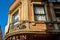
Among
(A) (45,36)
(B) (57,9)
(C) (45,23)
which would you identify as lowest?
(A) (45,36)

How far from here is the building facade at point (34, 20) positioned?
13.5 meters

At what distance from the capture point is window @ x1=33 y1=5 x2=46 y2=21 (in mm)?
15297

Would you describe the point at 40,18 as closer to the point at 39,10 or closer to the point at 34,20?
the point at 34,20

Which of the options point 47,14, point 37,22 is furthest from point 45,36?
point 47,14

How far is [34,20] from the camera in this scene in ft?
48.6

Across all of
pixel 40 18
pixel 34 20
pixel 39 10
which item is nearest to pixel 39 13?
pixel 39 10

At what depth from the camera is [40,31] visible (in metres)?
13.6

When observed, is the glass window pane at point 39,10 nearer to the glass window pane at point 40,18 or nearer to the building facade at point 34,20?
the building facade at point 34,20

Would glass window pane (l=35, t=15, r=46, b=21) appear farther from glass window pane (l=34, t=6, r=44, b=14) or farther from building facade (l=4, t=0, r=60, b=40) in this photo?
glass window pane (l=34, t=6, r=44, b=14)

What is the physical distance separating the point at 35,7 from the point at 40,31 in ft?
10.8

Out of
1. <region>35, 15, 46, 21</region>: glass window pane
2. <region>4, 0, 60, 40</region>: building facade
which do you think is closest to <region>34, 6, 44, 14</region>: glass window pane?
<region>4, 0, 60, 40</region>: building facade

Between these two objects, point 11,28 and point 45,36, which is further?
point 11,28

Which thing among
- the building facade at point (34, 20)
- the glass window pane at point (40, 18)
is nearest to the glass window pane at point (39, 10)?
the building facade at point (34, 20)

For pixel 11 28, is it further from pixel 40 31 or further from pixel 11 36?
pixel 40 31
